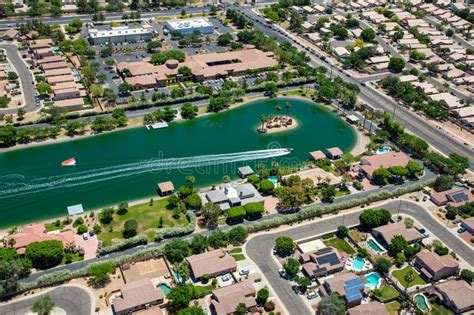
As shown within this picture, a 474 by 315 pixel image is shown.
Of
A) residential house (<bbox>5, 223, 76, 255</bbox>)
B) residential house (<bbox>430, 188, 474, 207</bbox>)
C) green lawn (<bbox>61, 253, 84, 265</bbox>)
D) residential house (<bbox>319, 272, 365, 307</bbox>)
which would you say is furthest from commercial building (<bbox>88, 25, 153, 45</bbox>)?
residential house (<bbox>319, 272, 365, 307</bbox>)

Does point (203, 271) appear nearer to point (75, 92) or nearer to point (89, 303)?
point (89, 303)

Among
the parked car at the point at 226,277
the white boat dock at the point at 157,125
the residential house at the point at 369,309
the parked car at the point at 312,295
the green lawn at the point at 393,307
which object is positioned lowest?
the green lawn at the point at 393,307

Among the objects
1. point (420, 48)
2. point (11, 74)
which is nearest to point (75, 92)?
point (11, 74)

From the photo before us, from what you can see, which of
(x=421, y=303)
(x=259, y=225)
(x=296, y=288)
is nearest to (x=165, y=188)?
(x=259, y=225)

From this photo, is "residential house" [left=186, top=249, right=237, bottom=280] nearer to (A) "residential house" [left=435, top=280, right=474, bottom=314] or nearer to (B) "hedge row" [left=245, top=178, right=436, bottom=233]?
(B) "hedge row" [left=245, top=178, right=436, bottom=233]

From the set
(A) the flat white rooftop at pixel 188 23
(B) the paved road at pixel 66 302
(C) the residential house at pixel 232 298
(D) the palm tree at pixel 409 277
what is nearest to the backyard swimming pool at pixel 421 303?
(D) the palm tree at pixel 409 277

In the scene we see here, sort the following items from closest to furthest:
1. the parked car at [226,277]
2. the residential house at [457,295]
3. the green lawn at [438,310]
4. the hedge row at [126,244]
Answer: the residential house at [457,295] < the green lawn at [438,310] < the parked car at [226,277] < the hedge row at [126,244]

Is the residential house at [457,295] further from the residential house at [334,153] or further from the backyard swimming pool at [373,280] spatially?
the residential house at [334,153]
